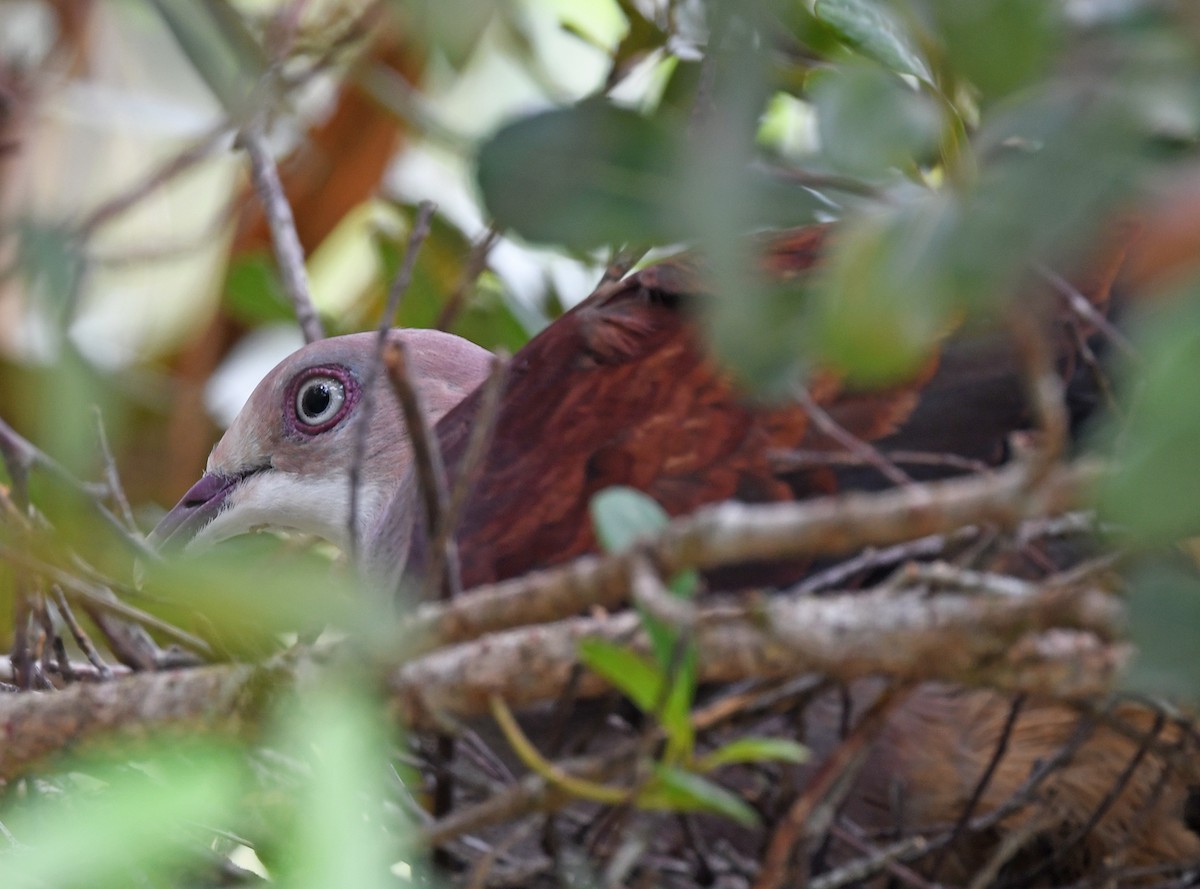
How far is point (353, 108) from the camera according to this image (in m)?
2.97

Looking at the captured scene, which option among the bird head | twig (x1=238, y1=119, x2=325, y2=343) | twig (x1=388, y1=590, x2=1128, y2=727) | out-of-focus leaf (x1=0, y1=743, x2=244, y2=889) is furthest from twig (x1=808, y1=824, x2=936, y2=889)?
twig (x1=238, y1=119, x2=325, y2=343)

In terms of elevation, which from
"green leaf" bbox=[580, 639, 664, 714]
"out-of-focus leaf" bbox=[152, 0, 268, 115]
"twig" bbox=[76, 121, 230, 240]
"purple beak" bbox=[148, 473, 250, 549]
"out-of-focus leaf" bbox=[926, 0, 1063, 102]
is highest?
"out-of-focus leaf" bbox=[152, 0, 268, 115]

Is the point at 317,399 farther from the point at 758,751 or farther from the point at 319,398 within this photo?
the point at 758,751

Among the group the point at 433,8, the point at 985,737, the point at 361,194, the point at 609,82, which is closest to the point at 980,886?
the point at 985,737

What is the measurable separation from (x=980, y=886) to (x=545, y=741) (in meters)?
0.40

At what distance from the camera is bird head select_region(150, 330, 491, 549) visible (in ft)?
6.75

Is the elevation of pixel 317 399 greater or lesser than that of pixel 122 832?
lesser

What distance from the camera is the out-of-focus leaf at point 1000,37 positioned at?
69cm

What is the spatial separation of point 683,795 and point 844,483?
2.10 feet

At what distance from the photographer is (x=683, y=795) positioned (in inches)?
31.2

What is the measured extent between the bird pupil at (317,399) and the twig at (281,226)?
0.08 metres

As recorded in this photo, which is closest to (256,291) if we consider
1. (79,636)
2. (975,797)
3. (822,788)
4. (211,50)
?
(211,50)

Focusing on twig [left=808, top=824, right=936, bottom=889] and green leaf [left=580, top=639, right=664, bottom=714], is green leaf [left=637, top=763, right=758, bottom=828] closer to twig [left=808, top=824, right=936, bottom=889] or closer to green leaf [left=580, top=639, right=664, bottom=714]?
green leaf [left=580, top=639, right=664, bottom=714]

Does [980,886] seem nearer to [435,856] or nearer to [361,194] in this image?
[435,856]
